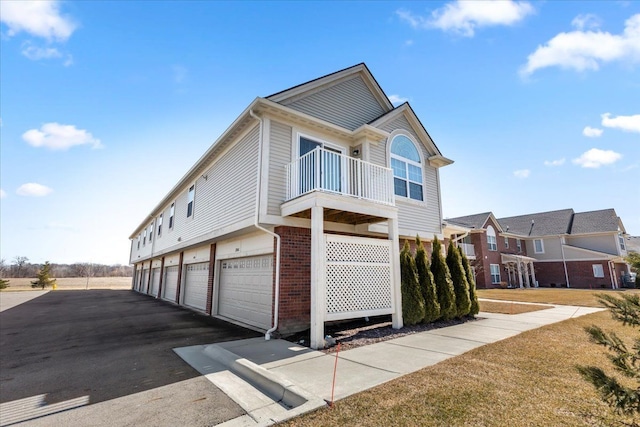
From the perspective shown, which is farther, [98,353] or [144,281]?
[144,281]

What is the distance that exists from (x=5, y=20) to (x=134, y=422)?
965 cm

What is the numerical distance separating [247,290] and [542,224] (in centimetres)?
3981

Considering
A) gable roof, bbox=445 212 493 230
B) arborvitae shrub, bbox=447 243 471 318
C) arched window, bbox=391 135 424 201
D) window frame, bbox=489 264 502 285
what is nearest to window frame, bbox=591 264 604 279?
window frame, bbox=489 264 502 285

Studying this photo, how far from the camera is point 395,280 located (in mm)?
8680

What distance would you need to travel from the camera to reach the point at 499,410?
3604mm

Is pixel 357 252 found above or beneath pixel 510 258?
beneath

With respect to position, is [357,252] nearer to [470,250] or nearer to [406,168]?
[406,168]

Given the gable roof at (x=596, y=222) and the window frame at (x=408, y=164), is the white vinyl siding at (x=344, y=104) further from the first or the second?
the gable roof at (x=596, y=222)

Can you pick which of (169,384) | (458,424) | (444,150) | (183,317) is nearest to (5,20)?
(169,384)

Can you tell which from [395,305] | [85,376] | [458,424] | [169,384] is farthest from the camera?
[395,305]

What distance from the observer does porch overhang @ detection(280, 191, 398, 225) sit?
751 centimetres

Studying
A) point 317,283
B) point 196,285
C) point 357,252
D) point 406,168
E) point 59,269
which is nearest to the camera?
point 317,283

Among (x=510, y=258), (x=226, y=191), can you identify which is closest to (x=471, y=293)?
(x=226, y=191)

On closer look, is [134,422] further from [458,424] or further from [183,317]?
[183,317]
